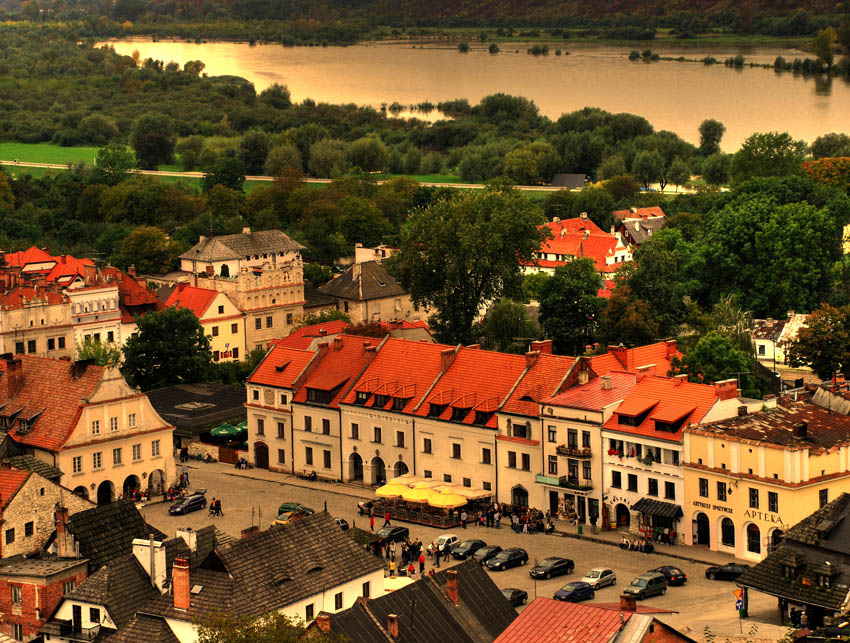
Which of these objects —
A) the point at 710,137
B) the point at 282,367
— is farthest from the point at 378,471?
the point at 710,137

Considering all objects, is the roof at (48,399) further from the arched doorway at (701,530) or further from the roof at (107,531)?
the arched doorway at (701,530)

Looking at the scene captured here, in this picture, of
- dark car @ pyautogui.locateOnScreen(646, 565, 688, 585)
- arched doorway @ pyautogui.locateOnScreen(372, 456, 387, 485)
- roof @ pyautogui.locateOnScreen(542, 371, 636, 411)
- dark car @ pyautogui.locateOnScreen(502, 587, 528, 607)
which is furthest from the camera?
arched doorway @ pyautogui.locateOnScreen(372, 456, 387, 485)

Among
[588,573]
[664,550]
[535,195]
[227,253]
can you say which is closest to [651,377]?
[664,550]

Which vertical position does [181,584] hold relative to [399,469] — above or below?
above

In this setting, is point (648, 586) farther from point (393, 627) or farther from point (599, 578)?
point (393, 627)

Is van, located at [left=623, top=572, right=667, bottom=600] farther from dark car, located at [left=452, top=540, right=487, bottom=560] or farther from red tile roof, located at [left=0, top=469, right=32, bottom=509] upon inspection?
red tile roof, located at [left=0, top=469, right=32, bottom=509]

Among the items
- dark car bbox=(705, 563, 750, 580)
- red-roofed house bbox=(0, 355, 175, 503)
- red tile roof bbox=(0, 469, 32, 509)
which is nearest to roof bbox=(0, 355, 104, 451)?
red-roofed house bbox=(0, 355, 175, 503)

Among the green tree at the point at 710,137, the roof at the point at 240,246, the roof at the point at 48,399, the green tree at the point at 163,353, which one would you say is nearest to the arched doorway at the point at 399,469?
the roof at the point at 48,399
